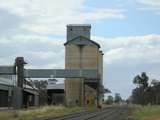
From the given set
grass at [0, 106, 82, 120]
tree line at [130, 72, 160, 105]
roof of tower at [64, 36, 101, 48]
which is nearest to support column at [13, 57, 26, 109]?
grass at [0, 106, 82, 120]

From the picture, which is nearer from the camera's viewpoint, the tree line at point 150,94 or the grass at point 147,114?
the grass at point 147,114

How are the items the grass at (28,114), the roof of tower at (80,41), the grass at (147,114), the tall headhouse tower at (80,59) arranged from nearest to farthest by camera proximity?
the grass at (28,114) < the grass at (147,114) < the tall headhouse tower at (80,59) < the roof of tower at (80,41)

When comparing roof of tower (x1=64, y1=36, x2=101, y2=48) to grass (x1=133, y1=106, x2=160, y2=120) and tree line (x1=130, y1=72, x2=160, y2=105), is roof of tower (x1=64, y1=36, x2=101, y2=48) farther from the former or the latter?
grass (x1=133, y1=106, x2=160, y2=120)

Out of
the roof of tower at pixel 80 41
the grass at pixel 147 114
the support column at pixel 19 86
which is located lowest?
the grass at pixel 147 114

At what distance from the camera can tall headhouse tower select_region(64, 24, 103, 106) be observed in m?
131

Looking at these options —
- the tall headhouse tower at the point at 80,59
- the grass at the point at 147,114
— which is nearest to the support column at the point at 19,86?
the grass at the point at 147,114

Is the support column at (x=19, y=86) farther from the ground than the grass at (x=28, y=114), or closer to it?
farther from the ground

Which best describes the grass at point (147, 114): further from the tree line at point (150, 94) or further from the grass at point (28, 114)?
the tree line at point (150, 94)

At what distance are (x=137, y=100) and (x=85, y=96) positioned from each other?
6422 cm

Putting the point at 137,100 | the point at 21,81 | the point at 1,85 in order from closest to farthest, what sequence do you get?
the point at 1,85
the point at 21,81
the point at 137,100

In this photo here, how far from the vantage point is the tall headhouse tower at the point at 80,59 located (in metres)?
131

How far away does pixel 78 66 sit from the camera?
13575 centimetres

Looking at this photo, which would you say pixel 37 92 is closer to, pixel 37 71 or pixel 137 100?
pixel 37 71

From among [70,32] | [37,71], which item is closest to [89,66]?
[70,32]
